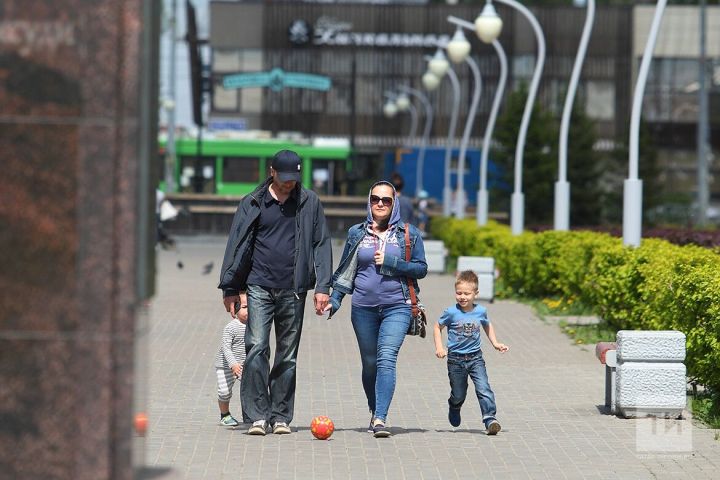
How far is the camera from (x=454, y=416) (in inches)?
437

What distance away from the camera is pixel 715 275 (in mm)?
12156

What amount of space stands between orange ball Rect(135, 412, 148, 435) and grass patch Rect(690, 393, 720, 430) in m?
6.00

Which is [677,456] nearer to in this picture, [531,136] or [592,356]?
[592,356]

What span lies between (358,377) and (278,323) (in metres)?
3.50

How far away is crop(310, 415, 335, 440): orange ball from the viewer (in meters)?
10.6

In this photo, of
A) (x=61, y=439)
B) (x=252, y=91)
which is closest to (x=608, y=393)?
(x=61, y=439)

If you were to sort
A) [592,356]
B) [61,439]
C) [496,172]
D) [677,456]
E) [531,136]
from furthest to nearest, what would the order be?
[496,172] → [531,136] → [592,356] → [677,456] → [61,439]

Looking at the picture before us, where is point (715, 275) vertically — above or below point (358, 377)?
above

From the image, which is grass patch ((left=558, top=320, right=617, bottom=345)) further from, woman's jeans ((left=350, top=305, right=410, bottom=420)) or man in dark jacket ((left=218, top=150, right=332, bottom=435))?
man in dark jacket ((left=218, top=150, right=332, bottom=435))

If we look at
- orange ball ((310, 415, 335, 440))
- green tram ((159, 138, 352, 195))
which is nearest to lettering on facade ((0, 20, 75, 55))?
orange ball ((310, 415, 335, 440))

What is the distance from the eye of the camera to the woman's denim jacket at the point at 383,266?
10852 mm

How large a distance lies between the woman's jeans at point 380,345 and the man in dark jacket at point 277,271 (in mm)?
417

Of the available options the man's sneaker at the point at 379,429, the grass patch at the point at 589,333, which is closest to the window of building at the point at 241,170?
the grass patch at the point at 589,333

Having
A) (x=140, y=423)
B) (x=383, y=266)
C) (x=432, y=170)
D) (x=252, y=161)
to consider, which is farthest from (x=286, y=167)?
(x=432, y=170)
